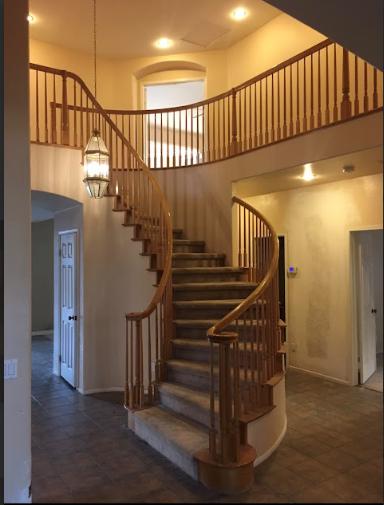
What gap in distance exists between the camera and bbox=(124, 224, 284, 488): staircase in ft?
10.7

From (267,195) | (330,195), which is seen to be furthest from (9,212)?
(267,195)

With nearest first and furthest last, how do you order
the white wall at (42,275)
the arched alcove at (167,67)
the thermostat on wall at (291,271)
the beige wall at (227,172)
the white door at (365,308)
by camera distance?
1. the beige wall at (227,172)
2. the white door at (365,308)
3. the thermostat on wall at (291,271)
4. the arched alcove at (167,67)
5. the white wall at (42,275)

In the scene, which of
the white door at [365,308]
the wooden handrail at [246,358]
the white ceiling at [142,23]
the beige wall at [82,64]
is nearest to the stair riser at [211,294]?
the wooden handrail at [246,358]

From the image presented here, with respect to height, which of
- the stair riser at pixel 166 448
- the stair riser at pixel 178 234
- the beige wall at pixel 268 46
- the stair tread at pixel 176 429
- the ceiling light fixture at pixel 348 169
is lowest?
the stair riser at pixel 166 448

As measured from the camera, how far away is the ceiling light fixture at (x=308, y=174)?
4441 mm

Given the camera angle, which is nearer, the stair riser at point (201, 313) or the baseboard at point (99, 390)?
the stair riser at point (201, 313)

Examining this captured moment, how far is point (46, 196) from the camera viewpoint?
16.0 feet

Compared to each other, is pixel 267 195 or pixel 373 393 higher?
pixel 267 195

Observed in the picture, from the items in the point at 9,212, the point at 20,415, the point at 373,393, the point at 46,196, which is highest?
the point at 46,196

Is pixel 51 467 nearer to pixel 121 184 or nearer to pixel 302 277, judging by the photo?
pixel 121 184

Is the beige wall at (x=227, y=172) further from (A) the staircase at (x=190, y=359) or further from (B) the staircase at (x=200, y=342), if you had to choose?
(A) the staircase at (x=190, y=359)

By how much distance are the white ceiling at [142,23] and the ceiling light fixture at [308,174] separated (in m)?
2.71

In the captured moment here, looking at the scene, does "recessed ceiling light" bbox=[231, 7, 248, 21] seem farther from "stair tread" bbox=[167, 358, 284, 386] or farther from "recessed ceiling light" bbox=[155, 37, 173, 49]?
"stair tread" bbox=[167, 358, 284, 386]

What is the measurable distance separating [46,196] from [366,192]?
398cm
